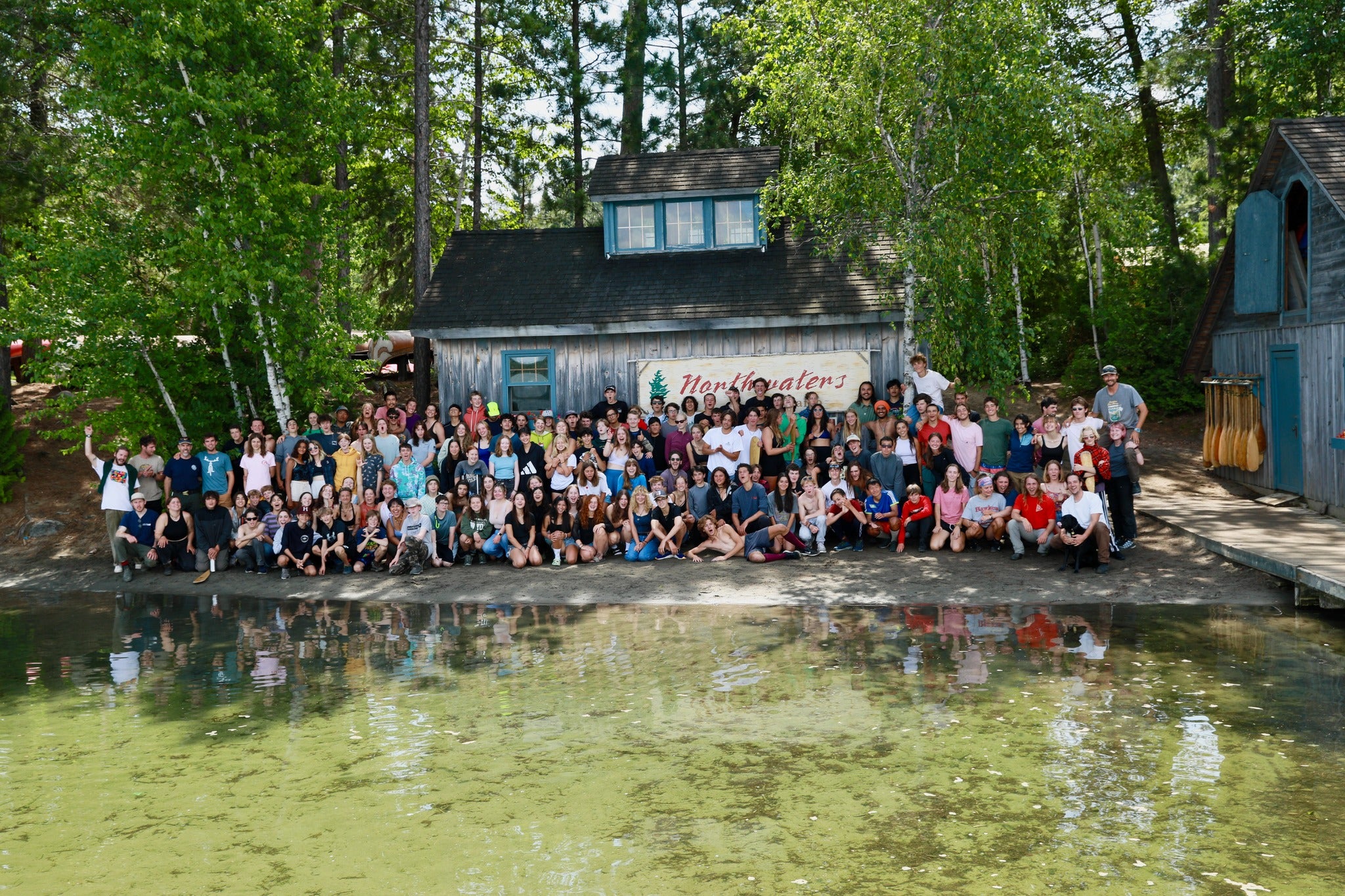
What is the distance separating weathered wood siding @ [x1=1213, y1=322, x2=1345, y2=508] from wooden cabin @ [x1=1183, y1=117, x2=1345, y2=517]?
0.06 ft

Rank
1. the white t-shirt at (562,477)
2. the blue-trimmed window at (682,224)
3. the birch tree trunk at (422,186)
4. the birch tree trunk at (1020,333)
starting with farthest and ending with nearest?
the birch tree trunk at (422,186)
the blue-trimmed window at (682,224)
the birch tree trunk at (1020,333)
the white t-shirt at (562,477)

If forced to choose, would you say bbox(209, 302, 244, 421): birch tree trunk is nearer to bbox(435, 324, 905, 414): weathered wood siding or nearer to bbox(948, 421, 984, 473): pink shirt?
bbox(435, 324, 905, 414): weathered wood siding

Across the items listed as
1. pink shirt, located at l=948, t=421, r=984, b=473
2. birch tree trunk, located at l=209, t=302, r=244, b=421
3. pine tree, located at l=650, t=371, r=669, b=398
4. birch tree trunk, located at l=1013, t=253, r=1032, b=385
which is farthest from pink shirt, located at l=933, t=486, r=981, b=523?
birch tree trunk, located at l=209, t=302, r=244, b=421

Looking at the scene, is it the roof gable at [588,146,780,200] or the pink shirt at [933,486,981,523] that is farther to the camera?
the roof gable at [588,146,780,200]

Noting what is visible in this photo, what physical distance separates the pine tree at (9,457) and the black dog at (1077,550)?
16641mm

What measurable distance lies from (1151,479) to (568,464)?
959cm

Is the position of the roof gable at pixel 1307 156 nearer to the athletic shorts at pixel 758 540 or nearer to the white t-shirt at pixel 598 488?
the athletic shorts at pixel 758 540

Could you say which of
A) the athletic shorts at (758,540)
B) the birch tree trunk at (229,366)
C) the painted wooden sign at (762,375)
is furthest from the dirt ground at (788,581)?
the painted wooden sign at (762,375)

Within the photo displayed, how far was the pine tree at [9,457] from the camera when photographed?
1866 cm

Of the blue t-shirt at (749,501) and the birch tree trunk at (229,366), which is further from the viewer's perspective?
the birch tree trunk at (229,366)

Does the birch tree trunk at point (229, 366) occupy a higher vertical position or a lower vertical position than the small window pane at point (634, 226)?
lower

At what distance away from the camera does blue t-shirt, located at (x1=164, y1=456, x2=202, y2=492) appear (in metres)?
15.6

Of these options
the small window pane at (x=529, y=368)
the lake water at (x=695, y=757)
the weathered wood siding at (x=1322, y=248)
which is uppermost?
the weathered wood siding at (x=1322, y=248)

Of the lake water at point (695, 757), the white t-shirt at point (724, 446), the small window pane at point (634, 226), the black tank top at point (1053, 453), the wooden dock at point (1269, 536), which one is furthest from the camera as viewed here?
the small window pane at point (634, 226)
